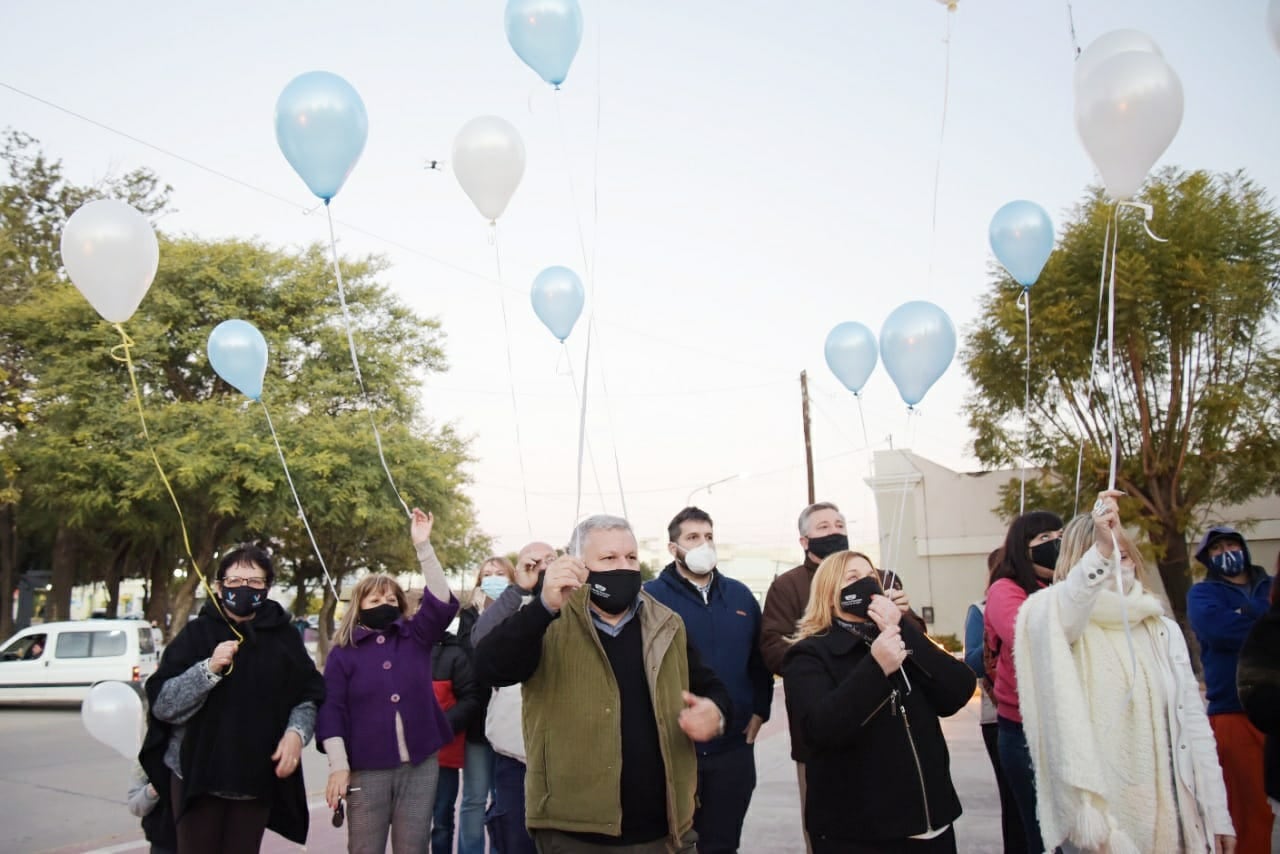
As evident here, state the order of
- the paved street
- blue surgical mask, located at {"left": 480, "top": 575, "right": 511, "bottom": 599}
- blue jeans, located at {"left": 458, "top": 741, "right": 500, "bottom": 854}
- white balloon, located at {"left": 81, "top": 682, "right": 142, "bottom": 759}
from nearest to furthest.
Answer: white balloon, located at {"left": 81, "top": 682, "right": 142, "bottom": 759} → blue jeans, located at {"left": 458, "top": 741, "right": 500, "bottom": 854} → blue surgical mask, located at {"left": 480, "top": 575, "right": 511, "bottom": 599} → the paved street

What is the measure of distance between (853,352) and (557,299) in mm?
2337

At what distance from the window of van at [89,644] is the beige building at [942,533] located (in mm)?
18130

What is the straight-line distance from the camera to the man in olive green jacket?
10.6 feet

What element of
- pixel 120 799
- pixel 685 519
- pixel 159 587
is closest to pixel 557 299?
pixel 685 519

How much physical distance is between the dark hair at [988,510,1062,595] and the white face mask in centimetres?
128

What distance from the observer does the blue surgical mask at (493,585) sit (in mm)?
5992

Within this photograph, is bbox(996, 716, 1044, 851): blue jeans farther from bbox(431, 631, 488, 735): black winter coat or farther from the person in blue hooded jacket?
bbox(431, 631, 488, 735): black winter coat

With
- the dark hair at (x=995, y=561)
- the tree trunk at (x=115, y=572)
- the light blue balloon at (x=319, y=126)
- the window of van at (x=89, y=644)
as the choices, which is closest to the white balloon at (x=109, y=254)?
the light blue balloon at (x=319, y=126)

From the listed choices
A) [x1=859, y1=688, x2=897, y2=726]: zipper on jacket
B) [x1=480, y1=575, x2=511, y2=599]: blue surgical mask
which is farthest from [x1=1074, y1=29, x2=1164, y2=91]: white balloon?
[x1=480, y1=575, x2=511, y2=599]: blue surgical mask

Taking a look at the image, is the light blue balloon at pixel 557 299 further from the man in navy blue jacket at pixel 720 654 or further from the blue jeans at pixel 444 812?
the blue jeans at pixel 444 812

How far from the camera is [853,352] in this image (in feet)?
25.9

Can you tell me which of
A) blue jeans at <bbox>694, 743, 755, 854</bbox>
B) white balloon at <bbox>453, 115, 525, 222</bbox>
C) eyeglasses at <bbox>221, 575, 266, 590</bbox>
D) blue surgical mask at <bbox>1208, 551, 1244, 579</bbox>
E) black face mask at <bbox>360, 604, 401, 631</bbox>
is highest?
white balloon at <bbox>453, 115, 525, 222</bbox>

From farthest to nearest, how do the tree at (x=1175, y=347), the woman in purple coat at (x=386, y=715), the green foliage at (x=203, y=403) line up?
the green foliage at (x=203, y=403) → the tree at (x=1175, y=347) → the woman in purple coat at (x=386, y=715)

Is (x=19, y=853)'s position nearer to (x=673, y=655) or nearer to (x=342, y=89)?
(x=342, y=89)
